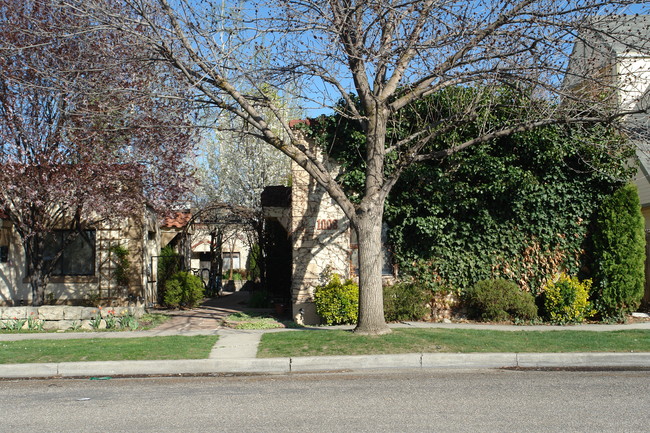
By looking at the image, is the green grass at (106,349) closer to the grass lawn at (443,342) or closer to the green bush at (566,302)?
the grass lawn at (443,342)

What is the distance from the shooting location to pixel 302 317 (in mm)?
13344

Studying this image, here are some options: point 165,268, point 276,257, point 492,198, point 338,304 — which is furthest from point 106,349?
point 276,257

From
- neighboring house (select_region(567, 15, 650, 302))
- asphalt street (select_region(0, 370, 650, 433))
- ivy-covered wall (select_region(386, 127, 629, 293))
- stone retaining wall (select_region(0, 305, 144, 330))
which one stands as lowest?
asphalt street (select_region(0, 370, 650, 433))

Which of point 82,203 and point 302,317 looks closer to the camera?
point 82,203

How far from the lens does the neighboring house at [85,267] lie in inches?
615

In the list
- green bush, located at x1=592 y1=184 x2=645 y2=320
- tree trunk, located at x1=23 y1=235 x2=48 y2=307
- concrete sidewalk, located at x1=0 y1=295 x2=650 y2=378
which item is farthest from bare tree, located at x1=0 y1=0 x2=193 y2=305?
green bush, located at x1=592 y1=184 x2=645 y2=320

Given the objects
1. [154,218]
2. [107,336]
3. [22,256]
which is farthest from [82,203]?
[154,218]

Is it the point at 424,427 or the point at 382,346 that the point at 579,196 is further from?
the point at 424,427

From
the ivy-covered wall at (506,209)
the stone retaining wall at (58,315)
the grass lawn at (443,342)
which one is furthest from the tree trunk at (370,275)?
the stone retaining wall at (58,315)

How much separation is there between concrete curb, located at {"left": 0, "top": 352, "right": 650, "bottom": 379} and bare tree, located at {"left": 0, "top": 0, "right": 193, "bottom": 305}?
184 inches

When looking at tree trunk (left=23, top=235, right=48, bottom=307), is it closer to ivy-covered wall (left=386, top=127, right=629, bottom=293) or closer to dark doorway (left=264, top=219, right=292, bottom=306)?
dark doorway (left=264, top=219, right=292, bottom=306)

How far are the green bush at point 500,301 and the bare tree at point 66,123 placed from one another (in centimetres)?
731

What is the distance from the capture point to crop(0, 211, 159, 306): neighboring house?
51.2 feet

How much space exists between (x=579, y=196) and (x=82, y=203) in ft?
36.4
